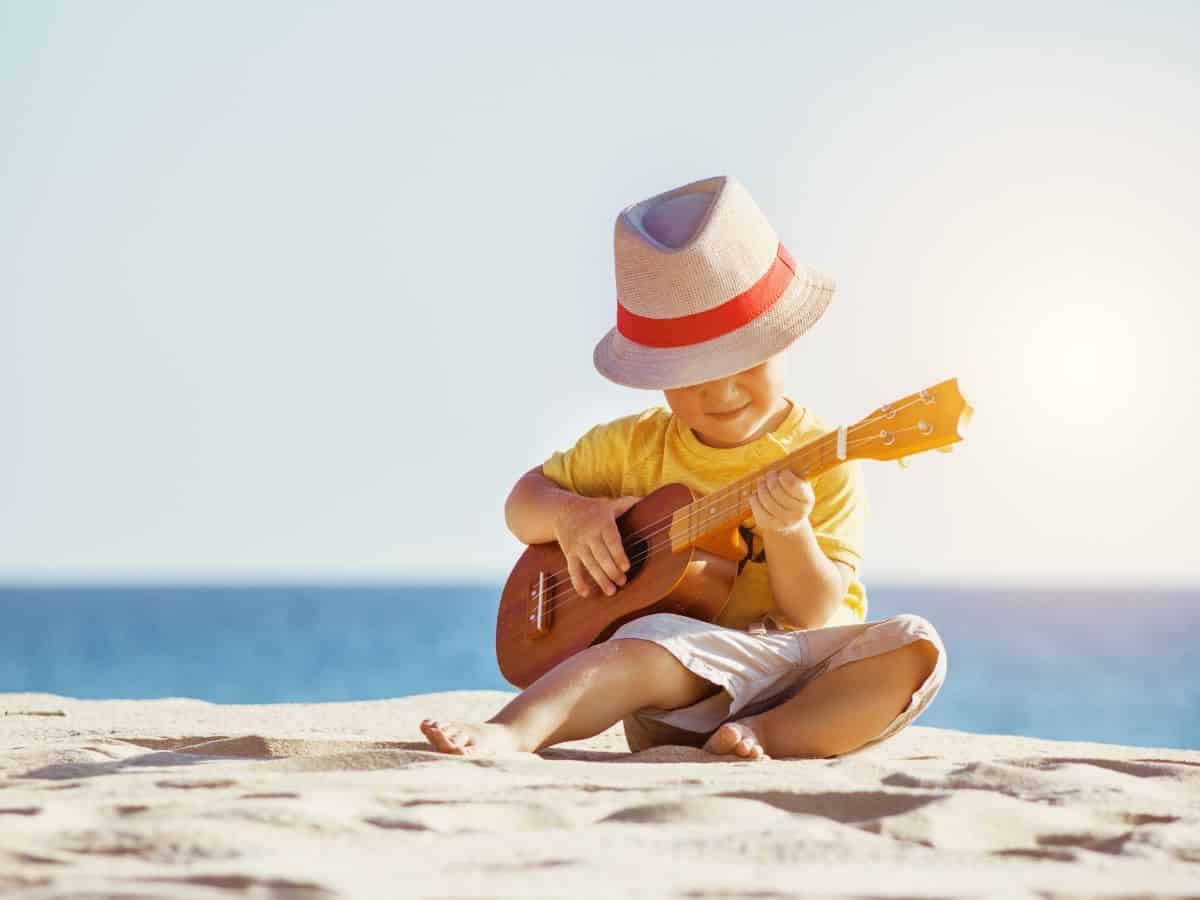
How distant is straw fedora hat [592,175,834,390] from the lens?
379 centimetres

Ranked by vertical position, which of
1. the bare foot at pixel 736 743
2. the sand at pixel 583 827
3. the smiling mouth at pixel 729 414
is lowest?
the sand at pixel 583 827

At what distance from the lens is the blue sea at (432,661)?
25.5 metres

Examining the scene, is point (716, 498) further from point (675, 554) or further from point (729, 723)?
point (729, 723)

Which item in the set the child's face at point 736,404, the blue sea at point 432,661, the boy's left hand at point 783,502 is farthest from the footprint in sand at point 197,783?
Answer: the blue sea at point 432,661

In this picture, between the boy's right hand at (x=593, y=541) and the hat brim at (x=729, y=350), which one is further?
the boy's right hand at (x=593, y=541)

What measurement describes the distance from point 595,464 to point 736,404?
21.2 inches

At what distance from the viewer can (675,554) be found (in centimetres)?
380

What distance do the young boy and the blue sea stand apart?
59.7 feet

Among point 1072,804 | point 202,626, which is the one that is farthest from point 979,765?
point 202,626

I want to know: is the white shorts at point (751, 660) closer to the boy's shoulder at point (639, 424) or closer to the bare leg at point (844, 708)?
the bare leg at point (844, 708)

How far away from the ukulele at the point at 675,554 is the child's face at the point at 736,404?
170mm

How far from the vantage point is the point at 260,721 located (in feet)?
17.1

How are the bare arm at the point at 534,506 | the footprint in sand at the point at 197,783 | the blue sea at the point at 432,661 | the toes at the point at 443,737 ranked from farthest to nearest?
the blue sea at the point at 432,661 → the bare arm at the point at 534,506 → the toes at the point at 443,737 → the footprint in sand at the point at 197,783

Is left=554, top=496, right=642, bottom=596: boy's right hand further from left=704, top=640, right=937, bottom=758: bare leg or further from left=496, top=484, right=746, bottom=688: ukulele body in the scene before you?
left=704, top=640, right=937, bottom=758: bare leg
